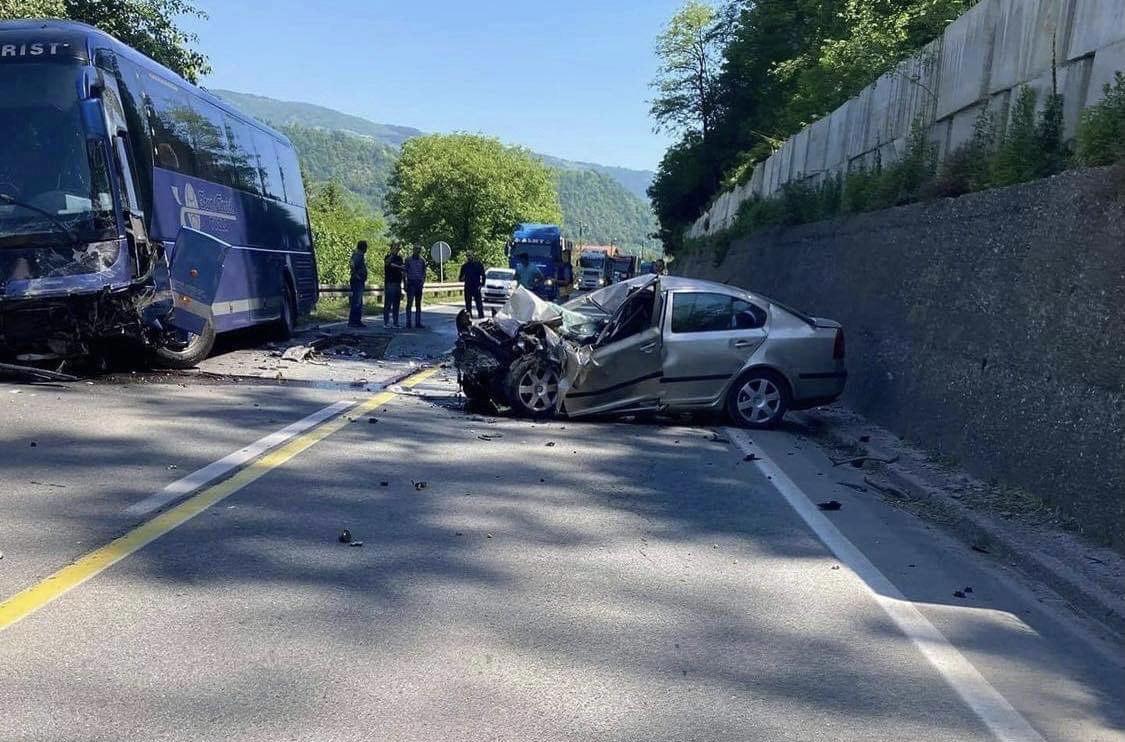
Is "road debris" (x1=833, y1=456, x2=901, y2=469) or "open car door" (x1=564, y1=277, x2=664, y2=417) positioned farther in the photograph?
"open car door" (x1=564, y1=277, x2=664, y2=417)

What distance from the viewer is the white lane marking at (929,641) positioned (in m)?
4.14

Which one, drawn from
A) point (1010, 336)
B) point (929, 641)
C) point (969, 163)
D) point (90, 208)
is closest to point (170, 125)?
point (90, 208)

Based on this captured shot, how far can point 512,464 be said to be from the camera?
28.9 feet

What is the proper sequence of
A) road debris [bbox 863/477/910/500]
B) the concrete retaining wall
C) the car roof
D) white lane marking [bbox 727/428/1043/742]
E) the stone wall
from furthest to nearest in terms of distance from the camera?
the car roof
the concrete retaining wall
road debris [bbox 863/477/910/500]
the stone wall
white lane marking [bbox 727/428/1043/742]

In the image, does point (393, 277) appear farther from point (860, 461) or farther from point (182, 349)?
point (860, 461)

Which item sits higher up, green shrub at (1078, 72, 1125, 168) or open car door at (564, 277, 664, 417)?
green shrub at (1078, 72, 1125, 168)

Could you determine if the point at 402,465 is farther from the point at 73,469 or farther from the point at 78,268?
the point at 78,268

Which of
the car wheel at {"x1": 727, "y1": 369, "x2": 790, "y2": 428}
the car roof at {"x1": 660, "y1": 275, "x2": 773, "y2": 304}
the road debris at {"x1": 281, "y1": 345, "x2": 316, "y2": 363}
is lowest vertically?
the road debris at {"x1": 281, "y1": 345, "x2": 316, "y2": 363}

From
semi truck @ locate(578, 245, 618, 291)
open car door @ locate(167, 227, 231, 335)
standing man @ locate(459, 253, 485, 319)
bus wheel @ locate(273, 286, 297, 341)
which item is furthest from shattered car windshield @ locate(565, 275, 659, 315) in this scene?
semi truck @ locate(578, 245, 618, 291)

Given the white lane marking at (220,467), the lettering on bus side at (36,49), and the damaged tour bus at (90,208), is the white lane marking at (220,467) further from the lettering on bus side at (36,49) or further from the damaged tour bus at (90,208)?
the lettering on bus side at (36,49)

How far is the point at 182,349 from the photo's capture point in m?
14.2

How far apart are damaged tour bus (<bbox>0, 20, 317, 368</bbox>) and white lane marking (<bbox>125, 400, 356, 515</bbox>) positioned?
2871 millimetres

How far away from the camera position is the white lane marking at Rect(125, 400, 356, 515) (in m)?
6.68

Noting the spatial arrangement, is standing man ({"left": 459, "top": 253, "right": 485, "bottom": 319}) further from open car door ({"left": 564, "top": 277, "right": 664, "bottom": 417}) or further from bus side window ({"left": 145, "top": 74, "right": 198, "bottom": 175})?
open car door ({"left": 564, "top": 277, "right": 664, "bottom": 417})
